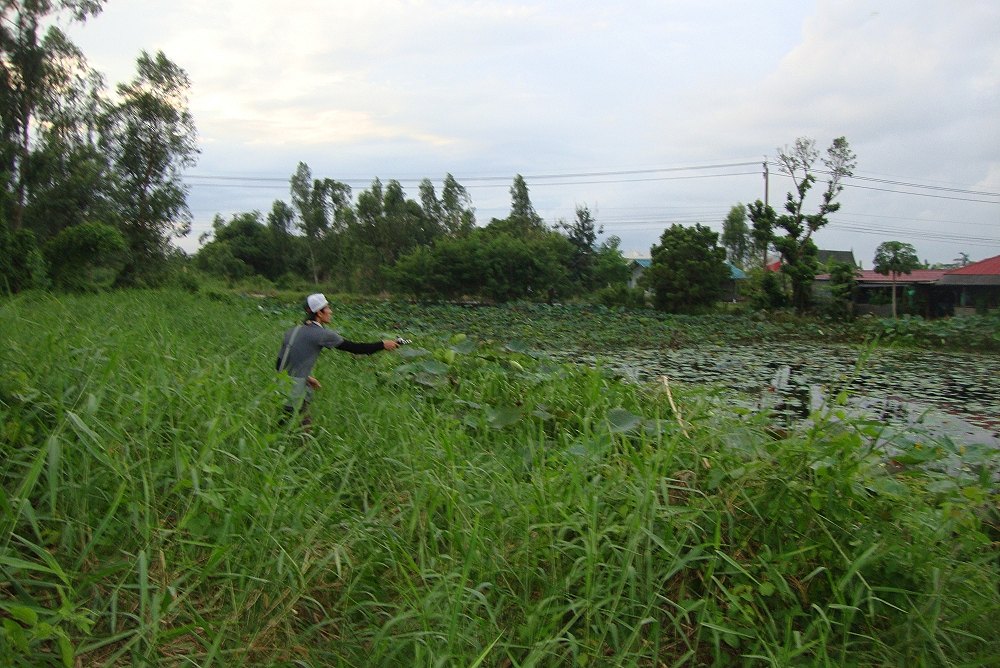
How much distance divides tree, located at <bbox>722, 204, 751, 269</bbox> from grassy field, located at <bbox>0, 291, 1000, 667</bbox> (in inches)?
1680

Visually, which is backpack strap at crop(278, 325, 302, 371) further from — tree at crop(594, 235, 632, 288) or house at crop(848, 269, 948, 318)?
tree at crop(594, 235, 632, 288)

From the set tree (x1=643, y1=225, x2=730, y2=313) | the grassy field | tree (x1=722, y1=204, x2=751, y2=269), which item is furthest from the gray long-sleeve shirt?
tree (x1=722, y1=204, x2=751, y2=269)

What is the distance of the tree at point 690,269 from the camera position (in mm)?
24203

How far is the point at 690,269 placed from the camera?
24141 millimetres

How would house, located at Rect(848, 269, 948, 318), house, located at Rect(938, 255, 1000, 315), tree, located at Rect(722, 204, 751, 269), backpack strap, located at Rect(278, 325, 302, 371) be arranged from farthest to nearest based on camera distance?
1. tree, located at Rect(722, 204, 751, 269)
2. house, located at Rect(848, 269, 948, 318)
3. house, located at Rect(938, 255, 1000, 315)
4. backpack strap, located at Rect(278, 325, 302, 371)

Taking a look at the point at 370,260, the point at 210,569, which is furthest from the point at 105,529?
the point at 370,260

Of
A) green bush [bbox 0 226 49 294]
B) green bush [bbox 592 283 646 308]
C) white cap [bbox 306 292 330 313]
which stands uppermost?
green bush [bbox 0 226 49 294]

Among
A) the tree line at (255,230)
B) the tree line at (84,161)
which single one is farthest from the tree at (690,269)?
the tree line at (84,161)

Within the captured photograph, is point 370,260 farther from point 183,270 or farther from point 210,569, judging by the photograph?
point 210,569

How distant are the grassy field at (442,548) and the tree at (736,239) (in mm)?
42671

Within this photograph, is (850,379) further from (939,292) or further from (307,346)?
(939,292)

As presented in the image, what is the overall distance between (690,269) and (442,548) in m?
23.2

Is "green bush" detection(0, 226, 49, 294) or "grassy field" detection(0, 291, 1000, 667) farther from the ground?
"green bush" detection(0, 226, 49, 294)

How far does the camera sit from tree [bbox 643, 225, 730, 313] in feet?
79.4
